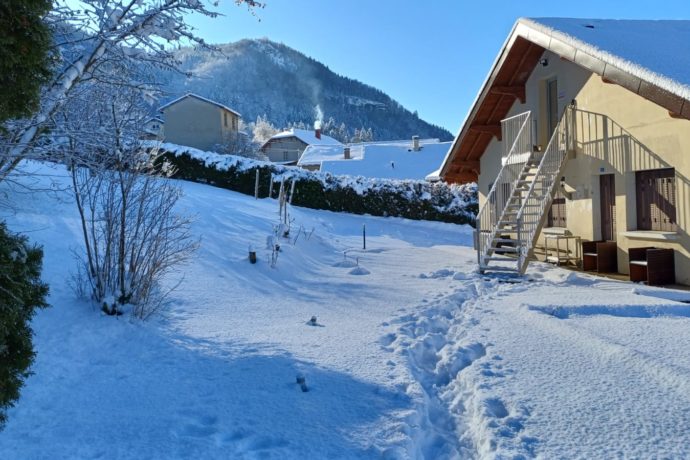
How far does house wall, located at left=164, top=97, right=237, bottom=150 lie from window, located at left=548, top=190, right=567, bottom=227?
119 feet

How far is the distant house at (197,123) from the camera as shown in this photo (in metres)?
45.3

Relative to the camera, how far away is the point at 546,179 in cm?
1198

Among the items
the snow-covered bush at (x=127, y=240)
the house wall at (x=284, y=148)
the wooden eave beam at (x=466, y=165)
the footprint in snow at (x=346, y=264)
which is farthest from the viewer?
the house wall at (x=284, y=148)

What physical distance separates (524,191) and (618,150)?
2.57 m

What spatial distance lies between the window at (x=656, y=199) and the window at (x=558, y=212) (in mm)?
2642

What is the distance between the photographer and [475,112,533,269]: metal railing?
12.7 meters

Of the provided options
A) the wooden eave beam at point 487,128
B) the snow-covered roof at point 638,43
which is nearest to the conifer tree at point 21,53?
the snow-covered roof at point 638,43

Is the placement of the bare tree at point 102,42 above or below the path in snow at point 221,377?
above

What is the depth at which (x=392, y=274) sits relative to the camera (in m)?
11.5

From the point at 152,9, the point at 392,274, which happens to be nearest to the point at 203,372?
the point at 152,9

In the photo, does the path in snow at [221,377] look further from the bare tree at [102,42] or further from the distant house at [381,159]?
the distant house at [381,159]

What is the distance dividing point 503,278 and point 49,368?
8521 mm

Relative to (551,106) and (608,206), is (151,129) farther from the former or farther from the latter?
(551,106)

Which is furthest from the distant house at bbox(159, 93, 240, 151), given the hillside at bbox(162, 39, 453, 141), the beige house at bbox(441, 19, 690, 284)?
the hillside at bbox(162, 39, 453, 141)
